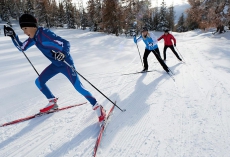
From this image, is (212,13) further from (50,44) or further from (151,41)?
(50,44)

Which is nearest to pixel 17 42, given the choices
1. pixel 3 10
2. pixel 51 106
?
pixel 51 106

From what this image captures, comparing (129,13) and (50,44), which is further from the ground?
(129,13)

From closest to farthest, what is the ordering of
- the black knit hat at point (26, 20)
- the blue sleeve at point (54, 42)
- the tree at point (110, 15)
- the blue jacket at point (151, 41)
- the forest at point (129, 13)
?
the black knit hat at point (26, 20)
the blue sleeve at point (54, 42)
the blue jacket at point (151, 41)
the forest at point (129, 13)
the tree at point (110, 15)

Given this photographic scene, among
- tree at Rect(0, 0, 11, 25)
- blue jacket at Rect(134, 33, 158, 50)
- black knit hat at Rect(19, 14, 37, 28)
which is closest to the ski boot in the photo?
black knit hat at Rect(19, 14, 37, 28)

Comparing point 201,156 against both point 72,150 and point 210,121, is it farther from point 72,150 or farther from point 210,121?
point 72,150

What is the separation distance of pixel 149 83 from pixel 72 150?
143 inches

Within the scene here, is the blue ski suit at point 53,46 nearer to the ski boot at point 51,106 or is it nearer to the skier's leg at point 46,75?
the skier's leg at point 46,75

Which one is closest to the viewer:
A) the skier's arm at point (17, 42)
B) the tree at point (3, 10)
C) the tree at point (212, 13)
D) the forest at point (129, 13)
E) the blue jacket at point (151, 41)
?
the skier's arm at point (17, 42)

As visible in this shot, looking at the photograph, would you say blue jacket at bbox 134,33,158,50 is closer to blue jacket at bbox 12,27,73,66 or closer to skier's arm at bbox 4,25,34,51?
blue jacket at bbox 12,27,73,66

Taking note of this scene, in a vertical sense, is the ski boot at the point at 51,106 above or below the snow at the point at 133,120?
above

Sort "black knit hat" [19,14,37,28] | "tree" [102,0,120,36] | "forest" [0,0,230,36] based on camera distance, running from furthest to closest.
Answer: "tree" [102,0,120,36]
"forest" [0,0,230,36]
"black knit hat" [19,14,37,28]

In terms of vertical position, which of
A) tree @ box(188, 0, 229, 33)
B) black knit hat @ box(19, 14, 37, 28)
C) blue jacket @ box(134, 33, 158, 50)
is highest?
tree @ box(188, 0, 229, 33)

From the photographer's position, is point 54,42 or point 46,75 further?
point 46,75

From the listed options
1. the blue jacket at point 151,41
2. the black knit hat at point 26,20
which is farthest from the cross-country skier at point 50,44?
the blue jacket at point 151,41
